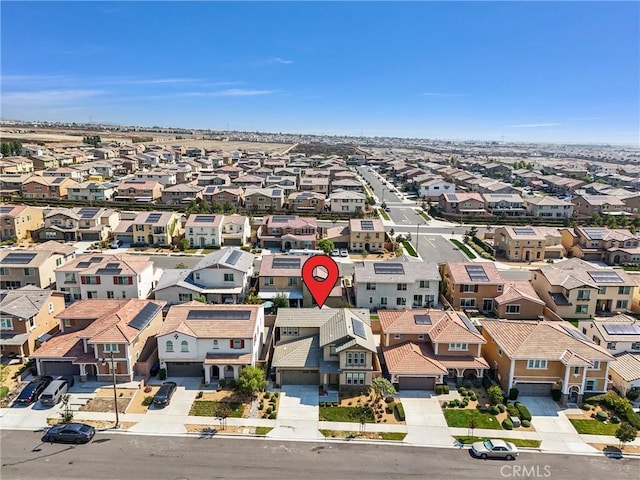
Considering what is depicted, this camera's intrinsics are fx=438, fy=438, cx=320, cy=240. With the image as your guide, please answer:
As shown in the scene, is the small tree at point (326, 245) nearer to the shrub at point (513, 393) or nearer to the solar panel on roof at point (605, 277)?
the solar panel on roof at point (605, 277)

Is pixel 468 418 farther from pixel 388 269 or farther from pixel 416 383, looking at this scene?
pixel 388 269

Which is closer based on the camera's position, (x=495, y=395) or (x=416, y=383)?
(x=495, y=395)

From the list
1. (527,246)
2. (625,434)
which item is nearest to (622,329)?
(625,434)

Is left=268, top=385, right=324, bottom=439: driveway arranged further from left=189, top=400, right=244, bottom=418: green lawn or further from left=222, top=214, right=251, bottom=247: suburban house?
left=222, top=214, right=251, bottom=247: suburban house

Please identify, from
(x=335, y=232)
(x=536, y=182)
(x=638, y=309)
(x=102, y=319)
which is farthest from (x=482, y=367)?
(x=536, y=182)

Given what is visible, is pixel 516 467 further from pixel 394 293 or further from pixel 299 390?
pixel 394 293
